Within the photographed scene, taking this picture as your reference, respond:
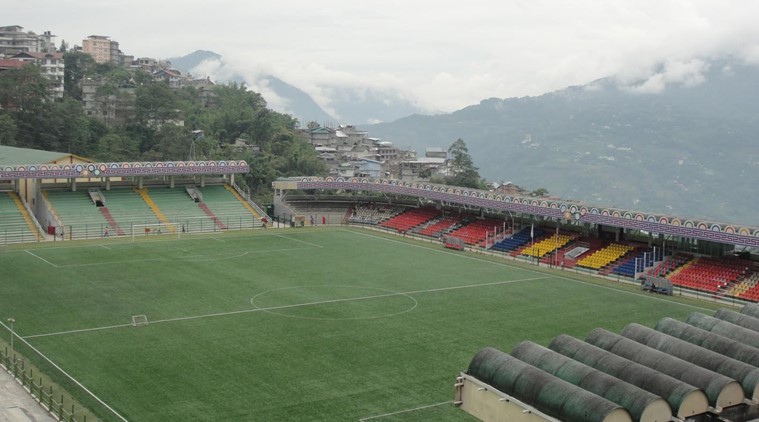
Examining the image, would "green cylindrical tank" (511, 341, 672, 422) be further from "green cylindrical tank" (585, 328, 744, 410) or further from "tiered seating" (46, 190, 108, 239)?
"tiered seating" (46, 190, 108, 239)

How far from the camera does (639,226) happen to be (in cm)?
5638

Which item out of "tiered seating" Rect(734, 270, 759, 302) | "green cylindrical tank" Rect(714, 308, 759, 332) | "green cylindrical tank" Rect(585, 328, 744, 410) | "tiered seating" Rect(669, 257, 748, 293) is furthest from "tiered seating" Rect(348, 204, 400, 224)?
"green cylindrical tank" Rect(585, 328, 744, 410)

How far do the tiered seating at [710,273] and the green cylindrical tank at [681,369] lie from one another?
2657 cm

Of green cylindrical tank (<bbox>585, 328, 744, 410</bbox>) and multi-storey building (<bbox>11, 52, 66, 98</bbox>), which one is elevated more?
multi-storey building (<bbox>11, 52, 66, 98</bbox>)

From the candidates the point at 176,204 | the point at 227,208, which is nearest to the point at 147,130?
the point at 176,204

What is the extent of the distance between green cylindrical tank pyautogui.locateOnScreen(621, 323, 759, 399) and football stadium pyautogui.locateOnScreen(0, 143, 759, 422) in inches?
3.3

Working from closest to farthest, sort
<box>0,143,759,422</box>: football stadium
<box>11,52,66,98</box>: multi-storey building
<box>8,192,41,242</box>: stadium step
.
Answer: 1. <box>0,143,759,422</box>: football stadium
2. <box>8,192,41,242</box>: stadium step
3. <box>11,52,66,98</box>: multi-storey building

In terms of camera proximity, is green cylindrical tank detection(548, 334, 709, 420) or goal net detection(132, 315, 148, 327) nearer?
green cylindrical tank detection(548, 334, 709, 420)

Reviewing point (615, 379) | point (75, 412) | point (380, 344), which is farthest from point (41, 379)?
point (615, 379)

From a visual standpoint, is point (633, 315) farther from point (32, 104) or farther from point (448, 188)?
point (32, 104)

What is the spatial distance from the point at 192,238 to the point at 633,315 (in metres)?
36.8

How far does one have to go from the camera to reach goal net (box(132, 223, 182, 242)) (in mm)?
68938

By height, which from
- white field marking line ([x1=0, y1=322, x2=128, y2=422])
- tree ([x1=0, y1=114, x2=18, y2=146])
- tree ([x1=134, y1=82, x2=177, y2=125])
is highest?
tree ([x1=134, y1=82, x2=177, y2=125])

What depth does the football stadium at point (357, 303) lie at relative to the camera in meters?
25.3
